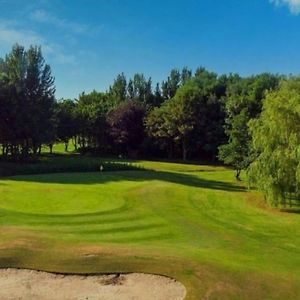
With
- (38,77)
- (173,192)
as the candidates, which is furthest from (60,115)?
(173,192)

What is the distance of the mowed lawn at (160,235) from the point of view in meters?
17.4

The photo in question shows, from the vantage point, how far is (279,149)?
1299 inches

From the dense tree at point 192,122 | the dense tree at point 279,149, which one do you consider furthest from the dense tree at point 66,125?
the dense tree at point 279,149

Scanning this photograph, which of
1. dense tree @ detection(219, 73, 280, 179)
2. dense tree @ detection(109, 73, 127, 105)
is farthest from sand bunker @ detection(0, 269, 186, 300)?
dense tree @ detection(109, 73, 127, 105)

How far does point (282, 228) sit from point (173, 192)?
12352 mm

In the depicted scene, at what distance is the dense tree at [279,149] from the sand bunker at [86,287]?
17.4 metres

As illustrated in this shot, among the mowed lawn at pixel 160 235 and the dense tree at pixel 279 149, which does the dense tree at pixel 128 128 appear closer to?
the mowed lawn at pixel 160 235

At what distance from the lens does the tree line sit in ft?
207

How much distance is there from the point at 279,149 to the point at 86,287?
21.2 metres

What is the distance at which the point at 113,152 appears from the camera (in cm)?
9000

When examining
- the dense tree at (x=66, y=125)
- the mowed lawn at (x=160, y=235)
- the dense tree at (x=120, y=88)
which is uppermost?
the dense tree at (x=120, y=88)

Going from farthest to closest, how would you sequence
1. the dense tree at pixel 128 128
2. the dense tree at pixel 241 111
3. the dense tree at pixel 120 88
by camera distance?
1. the dense tree at pixel 120 88
2. the dense tree at pixel 128 128
3. the dense tree at pixel 241 111

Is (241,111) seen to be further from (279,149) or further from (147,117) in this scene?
(147,117)

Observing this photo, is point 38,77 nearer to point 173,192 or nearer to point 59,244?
point 173,192
